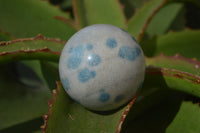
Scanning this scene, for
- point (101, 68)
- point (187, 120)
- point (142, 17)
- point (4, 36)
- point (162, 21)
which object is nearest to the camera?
point (101, 68)

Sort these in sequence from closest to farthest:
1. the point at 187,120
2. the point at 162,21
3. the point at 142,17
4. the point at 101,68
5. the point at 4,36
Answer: the point at 101,68, the point at 187,120, the point at 4,36, the point at 142,17, the point at 162,21

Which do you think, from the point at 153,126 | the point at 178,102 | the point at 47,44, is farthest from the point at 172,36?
the point at 47,44

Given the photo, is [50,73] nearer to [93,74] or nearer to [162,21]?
[93,74]

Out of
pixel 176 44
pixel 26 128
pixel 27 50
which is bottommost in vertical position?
pixel 26 128

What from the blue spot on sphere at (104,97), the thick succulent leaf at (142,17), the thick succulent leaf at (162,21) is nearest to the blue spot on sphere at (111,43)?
the blue spot on sphere at (104,97)

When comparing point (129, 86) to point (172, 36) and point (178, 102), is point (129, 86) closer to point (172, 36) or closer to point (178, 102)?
point (178, 102)

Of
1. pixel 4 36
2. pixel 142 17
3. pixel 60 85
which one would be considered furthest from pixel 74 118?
pixel 142 17

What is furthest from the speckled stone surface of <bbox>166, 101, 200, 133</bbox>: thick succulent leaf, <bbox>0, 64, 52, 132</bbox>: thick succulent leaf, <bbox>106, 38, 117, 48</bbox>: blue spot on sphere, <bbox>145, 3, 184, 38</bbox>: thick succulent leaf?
<bbox>145, 3, 184, 38</bbox>: thick succulent leaf
